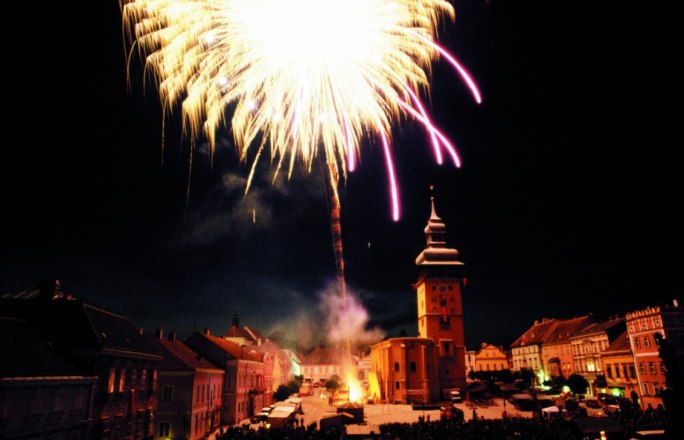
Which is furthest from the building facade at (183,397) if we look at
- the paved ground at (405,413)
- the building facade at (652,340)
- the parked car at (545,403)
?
the building facade at (652,340)

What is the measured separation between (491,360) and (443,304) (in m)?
40.5

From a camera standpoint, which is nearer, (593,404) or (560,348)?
(593,404)

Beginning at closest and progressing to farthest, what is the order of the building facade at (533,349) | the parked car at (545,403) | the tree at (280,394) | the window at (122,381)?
1. the window at (122,381)
2. the parked car at (545,403)
3. the tree at (280,394)
4. the building facade at (533,349)

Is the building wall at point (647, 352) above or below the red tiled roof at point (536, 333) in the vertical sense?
below

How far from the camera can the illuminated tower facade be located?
6862 cm

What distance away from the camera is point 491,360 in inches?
4085

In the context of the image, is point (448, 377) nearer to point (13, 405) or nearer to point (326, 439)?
point (326, 439)

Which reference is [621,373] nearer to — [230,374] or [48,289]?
[230,374]

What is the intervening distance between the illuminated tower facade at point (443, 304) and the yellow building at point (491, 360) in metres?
35.8

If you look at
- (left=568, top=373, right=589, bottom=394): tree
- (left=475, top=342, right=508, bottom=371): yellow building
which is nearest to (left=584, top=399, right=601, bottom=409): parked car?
(left=568, top=373, right=589, bottom=394): tree

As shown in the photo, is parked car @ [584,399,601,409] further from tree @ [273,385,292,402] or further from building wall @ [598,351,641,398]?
tree @ [273,385,292,402]

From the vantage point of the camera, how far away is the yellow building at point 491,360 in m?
103

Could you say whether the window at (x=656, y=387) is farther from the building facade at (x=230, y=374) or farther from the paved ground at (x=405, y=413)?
the building facade at (x=230, y=374)

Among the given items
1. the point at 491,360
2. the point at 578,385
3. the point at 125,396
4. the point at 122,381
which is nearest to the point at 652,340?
the point at 578,385
